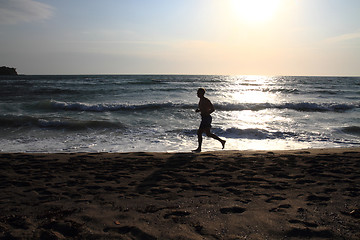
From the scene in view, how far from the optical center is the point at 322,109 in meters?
16.9

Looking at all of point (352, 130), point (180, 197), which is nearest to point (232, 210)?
point (180, 197)

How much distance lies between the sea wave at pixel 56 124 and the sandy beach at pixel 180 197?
4.58 meters

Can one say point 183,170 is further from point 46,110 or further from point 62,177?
point 46,110

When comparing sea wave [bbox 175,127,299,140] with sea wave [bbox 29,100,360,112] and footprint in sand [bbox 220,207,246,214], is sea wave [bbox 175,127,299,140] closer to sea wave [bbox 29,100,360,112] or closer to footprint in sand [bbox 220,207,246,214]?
footprint in sand [bbox 220,207,246,214]

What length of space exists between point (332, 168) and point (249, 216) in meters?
2.80

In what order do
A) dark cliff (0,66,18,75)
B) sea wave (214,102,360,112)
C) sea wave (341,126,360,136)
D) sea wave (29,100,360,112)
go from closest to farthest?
sea wave (341,126,360,136), sea wave (29,100,360,112), sea wave (214,102,360,112), dark cliff (0,66,18,75)

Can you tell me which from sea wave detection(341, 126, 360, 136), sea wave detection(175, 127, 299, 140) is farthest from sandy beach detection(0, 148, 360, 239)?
sea wave detection(341, 126, 360, 136)

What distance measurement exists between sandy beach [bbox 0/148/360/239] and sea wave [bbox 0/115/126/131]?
4.58 m

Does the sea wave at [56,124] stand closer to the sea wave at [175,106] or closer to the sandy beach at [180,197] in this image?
the sandy beach at [180,197]

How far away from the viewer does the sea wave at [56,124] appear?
10.2m

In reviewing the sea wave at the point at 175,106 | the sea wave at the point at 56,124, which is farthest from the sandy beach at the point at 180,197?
the sea wave at the point at 175,106

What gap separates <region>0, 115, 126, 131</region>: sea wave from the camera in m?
10.2

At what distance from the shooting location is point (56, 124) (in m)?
10.4

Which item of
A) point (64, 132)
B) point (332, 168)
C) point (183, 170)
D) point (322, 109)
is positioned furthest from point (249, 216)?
point (322, 109)
